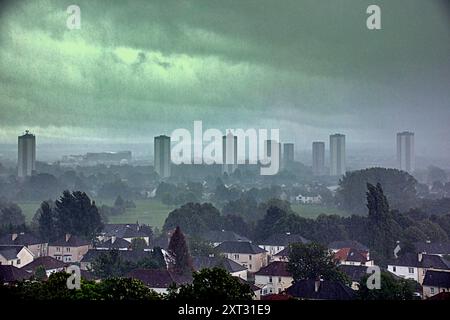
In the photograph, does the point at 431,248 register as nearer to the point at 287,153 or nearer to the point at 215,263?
the point at 287,153

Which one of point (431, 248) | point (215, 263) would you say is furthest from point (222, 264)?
point (431, 248)

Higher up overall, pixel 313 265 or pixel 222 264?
pixel 313 265

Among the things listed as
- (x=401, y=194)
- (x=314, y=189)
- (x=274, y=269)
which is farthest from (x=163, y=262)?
(x=401, y=194)

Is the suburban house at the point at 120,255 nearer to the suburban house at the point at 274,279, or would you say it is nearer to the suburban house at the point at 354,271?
the suburban house at the point at 274,279

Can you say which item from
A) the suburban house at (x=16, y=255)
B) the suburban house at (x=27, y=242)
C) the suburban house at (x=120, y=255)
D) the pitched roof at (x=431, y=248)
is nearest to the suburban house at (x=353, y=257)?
the pitched roof at (x=431, y=248)

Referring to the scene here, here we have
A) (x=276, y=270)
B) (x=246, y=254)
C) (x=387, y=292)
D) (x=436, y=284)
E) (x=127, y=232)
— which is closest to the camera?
(x=387, y=292)
